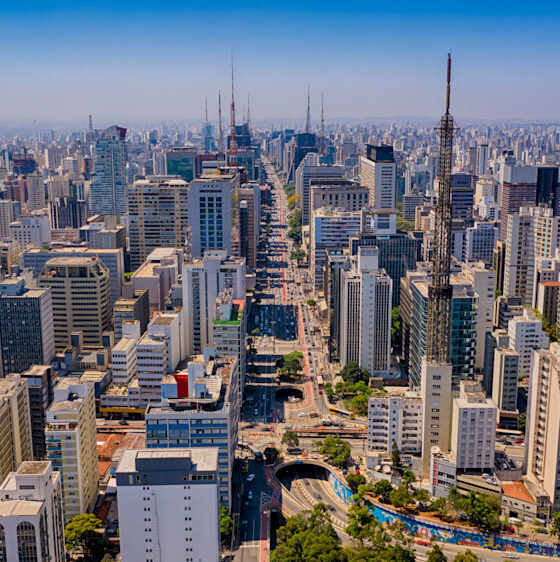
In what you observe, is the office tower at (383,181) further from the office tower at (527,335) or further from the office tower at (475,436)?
the office tower at (475,436)

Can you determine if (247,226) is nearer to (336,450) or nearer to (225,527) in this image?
(336,450)

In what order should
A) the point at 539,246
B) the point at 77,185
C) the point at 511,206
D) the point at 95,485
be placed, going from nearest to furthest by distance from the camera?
the point at 95,485 < the point at 539,246 < the point at 511,206 < the point at 77,185

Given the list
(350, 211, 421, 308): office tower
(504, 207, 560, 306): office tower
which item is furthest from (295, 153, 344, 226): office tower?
(350, 211, 421, 308): office tower

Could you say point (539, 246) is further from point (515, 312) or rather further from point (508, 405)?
point (508, 405)

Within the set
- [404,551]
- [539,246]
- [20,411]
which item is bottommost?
[404,551]

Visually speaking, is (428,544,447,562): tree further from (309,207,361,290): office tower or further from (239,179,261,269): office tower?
(239,179,261,269): office tower

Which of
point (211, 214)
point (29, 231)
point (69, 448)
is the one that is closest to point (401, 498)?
point (69, 448)

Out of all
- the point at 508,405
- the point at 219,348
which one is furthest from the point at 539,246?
the point at 219,348
